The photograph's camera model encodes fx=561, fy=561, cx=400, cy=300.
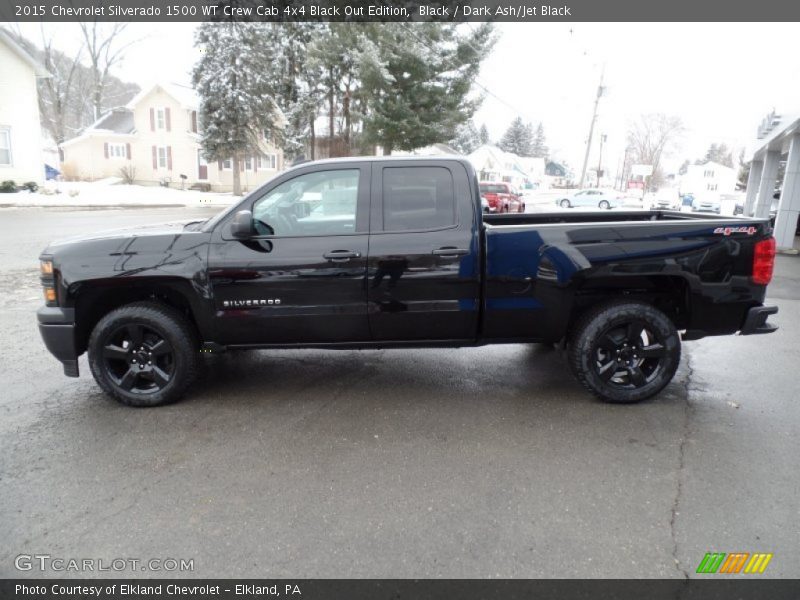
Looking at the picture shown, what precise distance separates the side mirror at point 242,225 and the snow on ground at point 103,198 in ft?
84.1

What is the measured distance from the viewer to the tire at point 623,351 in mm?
4371

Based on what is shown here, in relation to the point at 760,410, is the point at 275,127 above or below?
above

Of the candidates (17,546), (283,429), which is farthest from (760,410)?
(17,546)

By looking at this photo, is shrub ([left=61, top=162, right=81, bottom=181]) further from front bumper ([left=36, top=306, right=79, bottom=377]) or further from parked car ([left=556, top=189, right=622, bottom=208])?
front bumper ([left=36, top=306, right=79, bottom=377])

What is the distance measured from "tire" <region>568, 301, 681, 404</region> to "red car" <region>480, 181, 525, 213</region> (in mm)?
22112

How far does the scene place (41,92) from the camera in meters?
56.3

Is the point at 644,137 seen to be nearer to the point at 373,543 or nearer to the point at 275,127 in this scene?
the point at 275,127

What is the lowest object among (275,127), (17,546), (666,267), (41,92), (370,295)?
(17,546)

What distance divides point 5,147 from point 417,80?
71.7 ft

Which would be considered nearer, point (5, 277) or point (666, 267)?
point (666, 267)

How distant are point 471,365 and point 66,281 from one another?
11.6 ft

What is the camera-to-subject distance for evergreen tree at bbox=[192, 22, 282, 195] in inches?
1344

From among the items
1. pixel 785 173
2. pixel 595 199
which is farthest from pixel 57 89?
pixel 785 173
